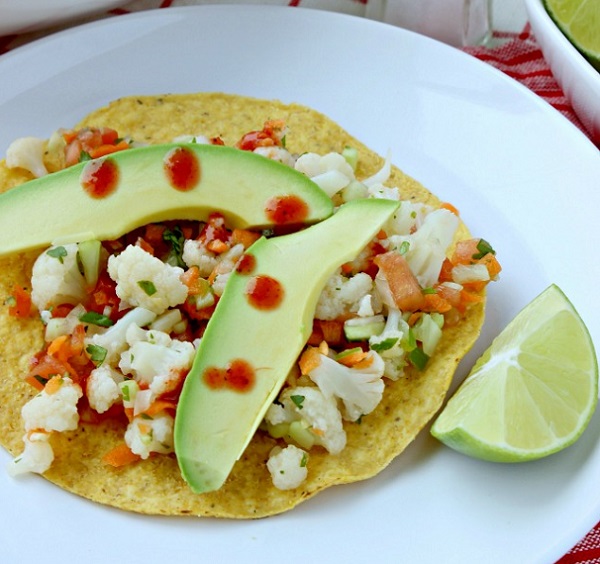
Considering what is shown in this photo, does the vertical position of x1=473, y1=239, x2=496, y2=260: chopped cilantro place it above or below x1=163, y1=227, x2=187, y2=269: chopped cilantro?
above

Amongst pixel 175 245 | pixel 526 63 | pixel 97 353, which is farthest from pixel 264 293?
pixel 526 63

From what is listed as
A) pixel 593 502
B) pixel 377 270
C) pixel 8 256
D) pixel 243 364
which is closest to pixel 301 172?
pixel 377 270

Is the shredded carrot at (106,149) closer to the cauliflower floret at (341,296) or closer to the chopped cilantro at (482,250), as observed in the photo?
the cauliflower floret at (341,296)

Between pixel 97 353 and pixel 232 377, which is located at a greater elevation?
pixel 232 377

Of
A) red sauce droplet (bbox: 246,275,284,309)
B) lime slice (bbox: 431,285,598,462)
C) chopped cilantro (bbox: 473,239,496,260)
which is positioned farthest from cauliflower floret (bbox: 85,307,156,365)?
chopped cilantro (bbox: 473,239,496,260)

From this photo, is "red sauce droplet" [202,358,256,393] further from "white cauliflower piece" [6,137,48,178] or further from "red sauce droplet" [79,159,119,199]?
"white cauliflower piece" [6,137,48,178]

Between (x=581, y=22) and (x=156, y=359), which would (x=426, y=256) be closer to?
(x=156, y=359)
